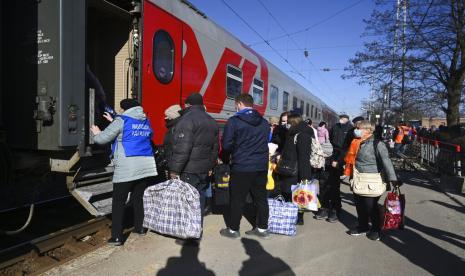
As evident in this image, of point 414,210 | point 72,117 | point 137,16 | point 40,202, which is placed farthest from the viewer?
point 414,210

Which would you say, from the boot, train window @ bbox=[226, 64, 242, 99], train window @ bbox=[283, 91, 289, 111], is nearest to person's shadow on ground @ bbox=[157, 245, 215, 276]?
the boot

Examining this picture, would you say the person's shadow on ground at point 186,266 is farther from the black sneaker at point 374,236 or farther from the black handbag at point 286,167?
the black sneaker at point 374,236

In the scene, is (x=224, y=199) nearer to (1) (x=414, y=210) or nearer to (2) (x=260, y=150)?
(2) (x=260, y=150)

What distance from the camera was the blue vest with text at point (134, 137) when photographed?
4422mm

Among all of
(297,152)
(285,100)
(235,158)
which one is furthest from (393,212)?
(285,100)

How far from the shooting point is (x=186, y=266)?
163 inches

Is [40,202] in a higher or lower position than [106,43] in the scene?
lower

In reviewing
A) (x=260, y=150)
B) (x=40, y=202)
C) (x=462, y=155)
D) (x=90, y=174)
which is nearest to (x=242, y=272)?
(x=260, y=150)

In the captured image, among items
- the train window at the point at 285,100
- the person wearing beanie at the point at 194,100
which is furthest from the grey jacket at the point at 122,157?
the train window at the point at 285,100

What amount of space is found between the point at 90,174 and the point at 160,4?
102 inches

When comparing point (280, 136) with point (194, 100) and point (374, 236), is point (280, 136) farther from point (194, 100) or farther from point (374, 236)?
point (194, 100)

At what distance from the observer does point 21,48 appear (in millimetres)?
4172

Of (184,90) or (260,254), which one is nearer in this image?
(260,254)

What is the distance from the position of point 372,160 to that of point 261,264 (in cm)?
202
